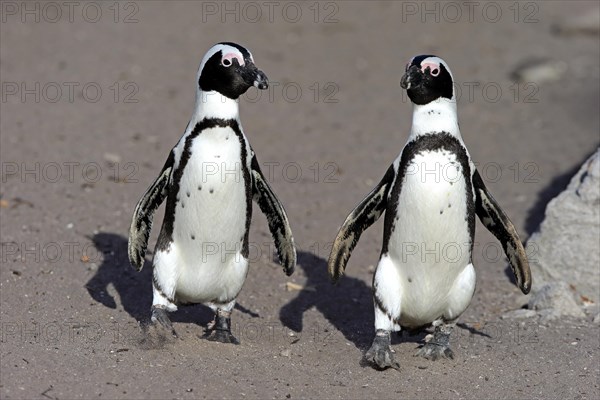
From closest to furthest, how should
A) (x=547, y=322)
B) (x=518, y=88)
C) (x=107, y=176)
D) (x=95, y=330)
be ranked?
(x=95, y=330) < (x=547, y=322) < (x=107, y=176) < (x=518, y=88)

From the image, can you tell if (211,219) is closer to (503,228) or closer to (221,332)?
(221,332)

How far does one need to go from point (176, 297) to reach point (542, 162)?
4446 millimetres

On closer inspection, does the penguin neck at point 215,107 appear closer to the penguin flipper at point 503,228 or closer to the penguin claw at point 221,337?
the penguin claw at point 221,337

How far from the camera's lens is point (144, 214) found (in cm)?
520

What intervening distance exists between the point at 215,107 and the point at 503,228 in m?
1.57

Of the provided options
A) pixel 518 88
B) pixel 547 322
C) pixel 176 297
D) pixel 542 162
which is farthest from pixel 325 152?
pixel 176 297

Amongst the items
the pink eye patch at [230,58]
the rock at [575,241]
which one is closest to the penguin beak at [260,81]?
the pink eye patch at [230,58]

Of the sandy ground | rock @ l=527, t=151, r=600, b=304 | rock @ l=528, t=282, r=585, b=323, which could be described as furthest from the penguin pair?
rock @ l=527, t=151, r=600, b=304

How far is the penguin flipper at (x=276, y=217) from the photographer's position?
5.23m

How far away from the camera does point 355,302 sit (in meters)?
6.34

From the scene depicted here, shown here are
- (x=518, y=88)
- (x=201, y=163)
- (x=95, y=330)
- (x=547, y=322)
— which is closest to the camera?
(x=201, y=163)

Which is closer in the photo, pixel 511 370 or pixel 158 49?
pixel 511 370

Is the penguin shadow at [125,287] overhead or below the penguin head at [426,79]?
below

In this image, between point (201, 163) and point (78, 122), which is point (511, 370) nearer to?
point (201, 163)
